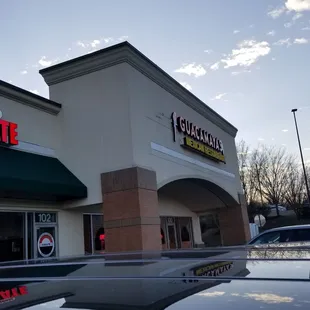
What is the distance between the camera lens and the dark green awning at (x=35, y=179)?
11.1 metres

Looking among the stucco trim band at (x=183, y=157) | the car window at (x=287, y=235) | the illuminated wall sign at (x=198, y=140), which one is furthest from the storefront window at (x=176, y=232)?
the car window at (x=287, y=235)

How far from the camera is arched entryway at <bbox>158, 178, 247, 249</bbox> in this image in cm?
2019

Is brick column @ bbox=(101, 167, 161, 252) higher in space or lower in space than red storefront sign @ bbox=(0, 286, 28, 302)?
higher

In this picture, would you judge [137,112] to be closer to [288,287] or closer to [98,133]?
[98,133]

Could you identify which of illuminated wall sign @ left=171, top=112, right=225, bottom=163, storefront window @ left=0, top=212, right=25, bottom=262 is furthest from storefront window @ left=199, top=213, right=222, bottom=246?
storefront window @ left=0, top=212, right=25, bottom=262

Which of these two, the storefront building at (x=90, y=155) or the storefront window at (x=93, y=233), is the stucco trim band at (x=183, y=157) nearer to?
the storefront building at (x=90, y=155)

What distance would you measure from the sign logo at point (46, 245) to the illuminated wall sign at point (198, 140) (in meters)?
6.47

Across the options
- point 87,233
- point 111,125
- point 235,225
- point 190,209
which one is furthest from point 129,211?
point 235,225

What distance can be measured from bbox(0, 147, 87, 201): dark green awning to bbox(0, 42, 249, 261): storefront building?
0.03 metres

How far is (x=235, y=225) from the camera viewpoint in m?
22.8

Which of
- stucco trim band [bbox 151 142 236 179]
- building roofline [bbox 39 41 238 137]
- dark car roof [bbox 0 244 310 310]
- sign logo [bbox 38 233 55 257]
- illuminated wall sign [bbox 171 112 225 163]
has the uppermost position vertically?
building roofline [bbox 39 41 238 137]

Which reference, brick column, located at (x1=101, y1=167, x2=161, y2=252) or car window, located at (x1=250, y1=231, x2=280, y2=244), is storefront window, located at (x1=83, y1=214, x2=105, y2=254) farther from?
car window, located at (x1=250, y1=231, x2=280, y2=244)

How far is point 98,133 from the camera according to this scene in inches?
548

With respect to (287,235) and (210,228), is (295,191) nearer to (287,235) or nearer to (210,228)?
(210,228)
